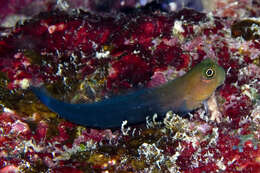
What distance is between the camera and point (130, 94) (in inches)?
127

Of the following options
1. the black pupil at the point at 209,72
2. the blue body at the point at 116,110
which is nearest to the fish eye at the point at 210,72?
the black pupil at the point at 209,72

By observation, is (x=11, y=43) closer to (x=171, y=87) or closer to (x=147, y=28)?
(x=147, y=28)

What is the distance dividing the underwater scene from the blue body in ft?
0.04

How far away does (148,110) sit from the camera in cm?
314

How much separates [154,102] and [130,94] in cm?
34

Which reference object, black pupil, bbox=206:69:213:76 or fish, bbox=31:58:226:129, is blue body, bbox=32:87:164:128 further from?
black pupil, bbox=206:69:213:76

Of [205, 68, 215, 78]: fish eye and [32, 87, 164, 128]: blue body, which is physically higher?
[205, 68, 215, 78]: fish eye

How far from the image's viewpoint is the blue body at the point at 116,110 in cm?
309

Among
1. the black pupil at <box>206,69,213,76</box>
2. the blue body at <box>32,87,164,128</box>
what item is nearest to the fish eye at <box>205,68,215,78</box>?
the black pupil at <box>206,69,213,76</box>

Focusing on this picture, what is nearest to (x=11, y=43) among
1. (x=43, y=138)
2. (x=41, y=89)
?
(x=41, y=89)

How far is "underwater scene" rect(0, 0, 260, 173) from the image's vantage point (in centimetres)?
263

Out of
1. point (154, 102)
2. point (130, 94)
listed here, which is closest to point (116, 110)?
point (130, 94)

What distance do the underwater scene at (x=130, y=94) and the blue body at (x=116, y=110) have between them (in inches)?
0.5

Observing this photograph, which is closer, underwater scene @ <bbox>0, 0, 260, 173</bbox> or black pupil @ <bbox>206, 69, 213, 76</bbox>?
underwater scene @ <bbox>0, 0, 260, 173</bbox>
